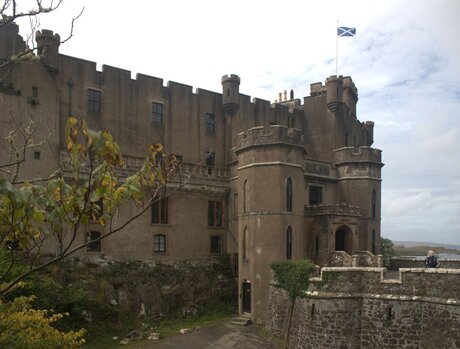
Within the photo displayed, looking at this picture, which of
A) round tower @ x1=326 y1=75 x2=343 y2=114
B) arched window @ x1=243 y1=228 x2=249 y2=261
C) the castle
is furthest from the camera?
round tower @ x1=326 y1=75 x2=343 y2=114

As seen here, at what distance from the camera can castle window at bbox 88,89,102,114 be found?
29859mm

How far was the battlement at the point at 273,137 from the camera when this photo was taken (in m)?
27.4

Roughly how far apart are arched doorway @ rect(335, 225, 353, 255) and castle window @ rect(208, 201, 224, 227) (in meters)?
9.13

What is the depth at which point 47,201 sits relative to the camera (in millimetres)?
6035

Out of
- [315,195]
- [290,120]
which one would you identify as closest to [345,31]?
[290,120]

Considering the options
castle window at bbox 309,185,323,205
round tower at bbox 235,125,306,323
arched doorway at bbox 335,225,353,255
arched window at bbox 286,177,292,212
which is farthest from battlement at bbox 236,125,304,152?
arched doorway at bbox 335,225,353,255

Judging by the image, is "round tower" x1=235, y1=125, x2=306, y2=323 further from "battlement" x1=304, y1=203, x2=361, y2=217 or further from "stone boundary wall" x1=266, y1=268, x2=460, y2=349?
"stone boundary wall" x1=266, y1=268, x2=460, y2=349

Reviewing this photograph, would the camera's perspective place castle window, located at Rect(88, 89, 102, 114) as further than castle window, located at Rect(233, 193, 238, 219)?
No

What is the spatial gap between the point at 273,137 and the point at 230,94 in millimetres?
9496

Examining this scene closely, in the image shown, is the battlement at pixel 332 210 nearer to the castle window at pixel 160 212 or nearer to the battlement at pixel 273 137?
the battlement at pixel 273 137

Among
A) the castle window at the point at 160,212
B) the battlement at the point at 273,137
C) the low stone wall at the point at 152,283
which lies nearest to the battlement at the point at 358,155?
the battlement at the point at 273,137

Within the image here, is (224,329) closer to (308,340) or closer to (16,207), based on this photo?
(308,340)

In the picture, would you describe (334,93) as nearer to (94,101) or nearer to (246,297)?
(246,297)

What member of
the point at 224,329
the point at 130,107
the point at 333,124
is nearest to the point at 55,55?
the point at 130,107
